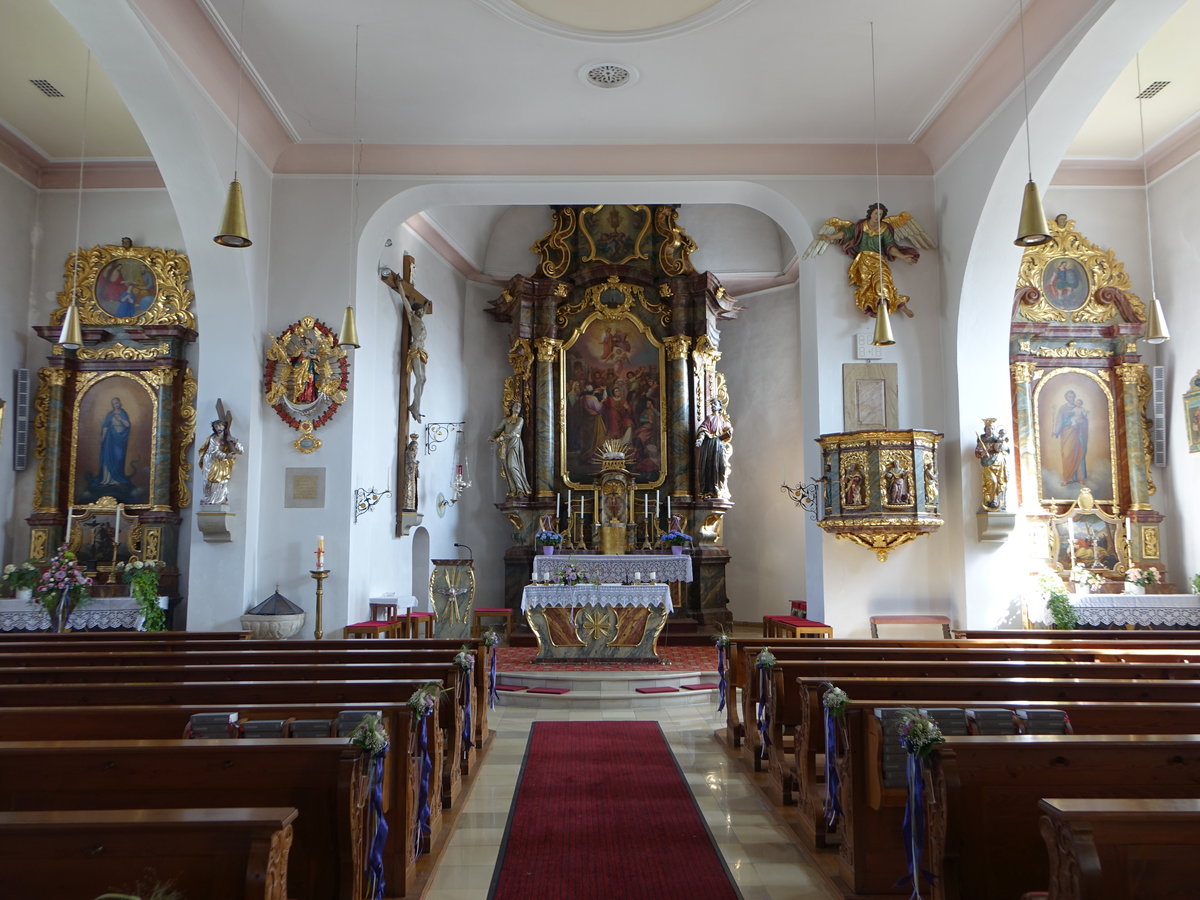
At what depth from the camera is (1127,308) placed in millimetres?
11000

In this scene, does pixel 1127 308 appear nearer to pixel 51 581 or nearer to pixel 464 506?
pixel 464 506

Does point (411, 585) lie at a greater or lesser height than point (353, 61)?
lesser

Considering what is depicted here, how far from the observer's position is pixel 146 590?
32.3 feet

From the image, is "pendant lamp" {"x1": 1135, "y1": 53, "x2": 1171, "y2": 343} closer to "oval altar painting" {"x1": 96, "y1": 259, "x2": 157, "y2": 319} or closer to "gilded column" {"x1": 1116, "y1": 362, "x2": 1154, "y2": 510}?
"gilded column" {"x1": 1116, "y1": 362, "x2": 1154, "y2": 510}

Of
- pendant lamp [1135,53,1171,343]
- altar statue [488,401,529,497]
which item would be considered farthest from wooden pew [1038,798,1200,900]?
altar statue [488,401,529,497]

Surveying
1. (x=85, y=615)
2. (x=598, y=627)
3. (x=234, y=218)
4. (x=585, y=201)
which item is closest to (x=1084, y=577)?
(x=598, y=627)

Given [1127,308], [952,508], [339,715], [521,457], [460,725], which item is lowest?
[460,725]

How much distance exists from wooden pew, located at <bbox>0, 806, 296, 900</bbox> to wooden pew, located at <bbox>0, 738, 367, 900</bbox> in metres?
0.73

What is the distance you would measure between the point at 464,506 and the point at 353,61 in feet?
25.7

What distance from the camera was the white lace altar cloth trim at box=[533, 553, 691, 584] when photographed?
12.2 meters

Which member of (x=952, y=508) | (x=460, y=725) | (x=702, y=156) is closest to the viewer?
(x=460, y=725)

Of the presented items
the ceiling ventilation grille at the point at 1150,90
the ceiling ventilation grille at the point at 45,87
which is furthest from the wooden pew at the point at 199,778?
the ceiling ventilation grille at the point at 1150,90

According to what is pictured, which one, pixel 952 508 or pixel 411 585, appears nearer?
pixel 952 508

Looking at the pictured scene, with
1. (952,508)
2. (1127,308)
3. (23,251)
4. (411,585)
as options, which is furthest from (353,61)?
(1127,308)
